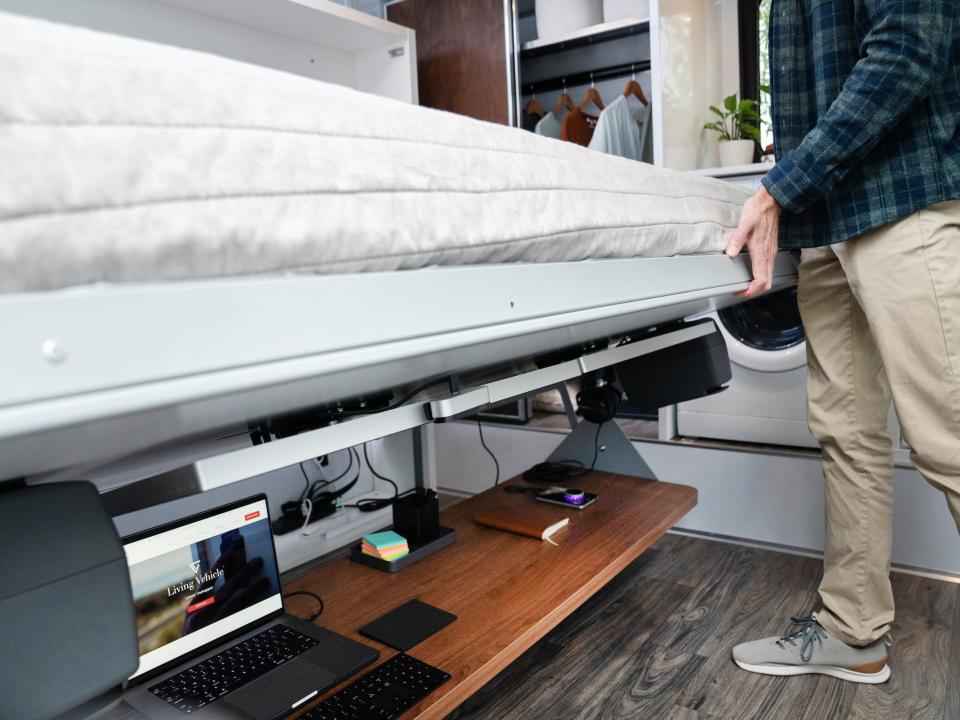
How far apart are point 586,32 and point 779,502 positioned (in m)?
1.85

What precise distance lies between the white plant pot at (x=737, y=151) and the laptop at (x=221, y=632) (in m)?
1.86

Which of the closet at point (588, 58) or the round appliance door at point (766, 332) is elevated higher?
the closet at point (588, 58)

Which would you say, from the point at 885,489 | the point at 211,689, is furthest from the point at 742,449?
the point at 211,689

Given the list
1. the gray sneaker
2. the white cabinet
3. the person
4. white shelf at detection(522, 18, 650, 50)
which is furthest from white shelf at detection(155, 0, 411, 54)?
the gray sneaker

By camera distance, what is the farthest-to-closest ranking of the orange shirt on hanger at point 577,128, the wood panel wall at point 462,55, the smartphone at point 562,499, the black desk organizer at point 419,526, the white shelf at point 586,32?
the orange shirt on hanger at point 577,128 → the wood panel wall at point 462,55 → the white shelf at point 586,32 → the smartphone at point 562,499 → the black desk organizer at point 419,526

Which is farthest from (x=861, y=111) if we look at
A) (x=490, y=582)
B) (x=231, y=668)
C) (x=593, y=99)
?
(x=593, y=99)

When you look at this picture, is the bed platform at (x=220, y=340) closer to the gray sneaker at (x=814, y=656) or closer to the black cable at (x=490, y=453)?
the gray sneaker at (x=814, y=656)

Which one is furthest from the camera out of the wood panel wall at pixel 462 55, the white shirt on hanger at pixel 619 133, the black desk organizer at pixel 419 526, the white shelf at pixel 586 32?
the wood panel wall at pixel 462 55

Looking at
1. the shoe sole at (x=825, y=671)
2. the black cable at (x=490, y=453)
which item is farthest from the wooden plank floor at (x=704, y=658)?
the black cable at (x=490, y=453)

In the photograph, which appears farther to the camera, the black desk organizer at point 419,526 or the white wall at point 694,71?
the white wall at point 694,71

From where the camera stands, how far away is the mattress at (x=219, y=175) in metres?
0.37

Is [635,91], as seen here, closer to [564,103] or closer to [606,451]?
[564,103]

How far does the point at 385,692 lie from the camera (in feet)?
3.64

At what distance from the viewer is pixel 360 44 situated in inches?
103
